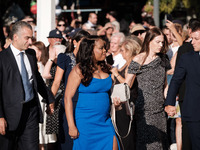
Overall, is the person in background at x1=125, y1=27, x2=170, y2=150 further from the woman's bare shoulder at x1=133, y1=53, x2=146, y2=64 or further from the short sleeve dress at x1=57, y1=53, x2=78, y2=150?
the short sleeve dress at x1=57, y1=53, x2=78, y2=150

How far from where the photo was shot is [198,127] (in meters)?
6.64

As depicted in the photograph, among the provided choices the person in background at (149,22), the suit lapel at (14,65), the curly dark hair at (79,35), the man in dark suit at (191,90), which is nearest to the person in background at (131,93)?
the curly dark hair at (79,35)

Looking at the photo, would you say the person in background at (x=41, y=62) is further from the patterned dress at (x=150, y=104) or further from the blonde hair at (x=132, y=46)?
the patterned dress at (x=150, y=104)

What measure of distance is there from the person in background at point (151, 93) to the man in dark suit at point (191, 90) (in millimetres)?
624

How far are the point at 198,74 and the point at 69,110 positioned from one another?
6.54ft

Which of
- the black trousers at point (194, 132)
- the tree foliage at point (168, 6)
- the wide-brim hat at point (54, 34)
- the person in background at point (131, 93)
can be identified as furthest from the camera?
the tree foliage at point (168, 6)

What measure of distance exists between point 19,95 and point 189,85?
8.02 feet

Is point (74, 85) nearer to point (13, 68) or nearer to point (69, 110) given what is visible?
point (69, 110)

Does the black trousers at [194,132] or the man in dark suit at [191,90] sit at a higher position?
the man in dark suit at [191,90]

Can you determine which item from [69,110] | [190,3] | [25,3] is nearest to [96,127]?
[69,110]

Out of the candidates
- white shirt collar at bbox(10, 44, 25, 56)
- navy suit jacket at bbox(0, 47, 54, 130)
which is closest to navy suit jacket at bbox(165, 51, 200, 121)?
navy suit jacket at bbox(0, 47, 54, 130)

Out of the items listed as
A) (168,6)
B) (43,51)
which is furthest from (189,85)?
(168,6)

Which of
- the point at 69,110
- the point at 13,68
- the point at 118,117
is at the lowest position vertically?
the point at 118,117

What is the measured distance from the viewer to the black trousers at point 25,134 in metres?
6.48
